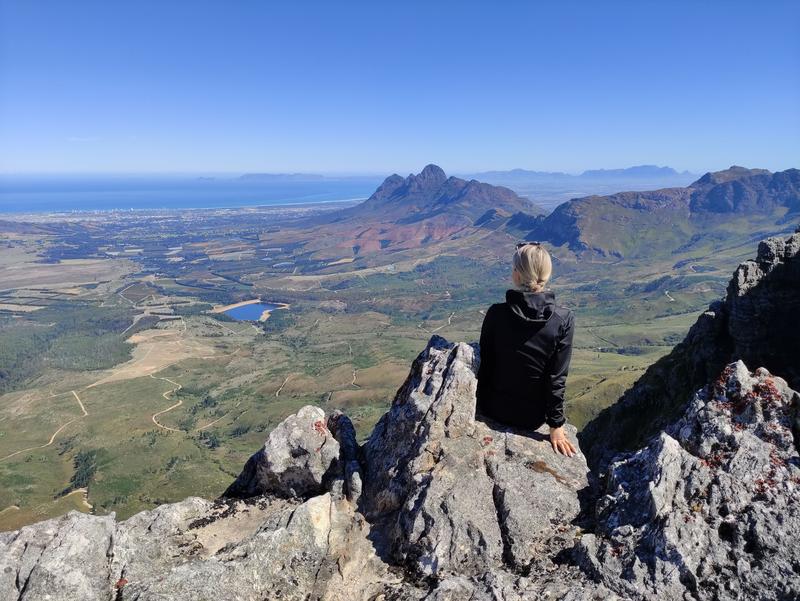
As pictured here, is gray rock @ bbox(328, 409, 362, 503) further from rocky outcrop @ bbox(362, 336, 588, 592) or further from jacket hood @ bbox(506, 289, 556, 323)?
jacket hood @ bbox(506, 289, 556, 323)

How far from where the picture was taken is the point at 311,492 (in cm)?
1539

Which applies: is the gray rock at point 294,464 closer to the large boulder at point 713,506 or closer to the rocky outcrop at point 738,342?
the large boulder at point 713,506

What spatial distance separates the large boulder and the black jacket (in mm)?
2491

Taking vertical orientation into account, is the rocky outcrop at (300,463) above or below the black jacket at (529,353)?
below

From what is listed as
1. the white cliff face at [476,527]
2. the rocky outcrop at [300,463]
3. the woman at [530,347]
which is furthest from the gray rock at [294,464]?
the woman at [530,347]

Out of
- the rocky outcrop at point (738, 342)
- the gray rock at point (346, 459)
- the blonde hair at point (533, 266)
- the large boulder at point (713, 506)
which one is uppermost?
the blonde hair at point (533, 266)

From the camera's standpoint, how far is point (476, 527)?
11984mm

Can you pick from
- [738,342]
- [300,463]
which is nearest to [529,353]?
[300,463]

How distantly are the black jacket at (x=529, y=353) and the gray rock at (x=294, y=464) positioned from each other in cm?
597

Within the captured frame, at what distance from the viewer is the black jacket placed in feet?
38.2

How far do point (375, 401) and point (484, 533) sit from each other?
18194cm

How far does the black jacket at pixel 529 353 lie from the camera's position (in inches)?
458

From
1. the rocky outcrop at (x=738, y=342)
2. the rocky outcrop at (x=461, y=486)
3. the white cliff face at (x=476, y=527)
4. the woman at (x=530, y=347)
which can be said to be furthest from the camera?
the rocky outcrop at (x=738, y=342)

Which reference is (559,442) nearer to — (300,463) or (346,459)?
(346,459)
